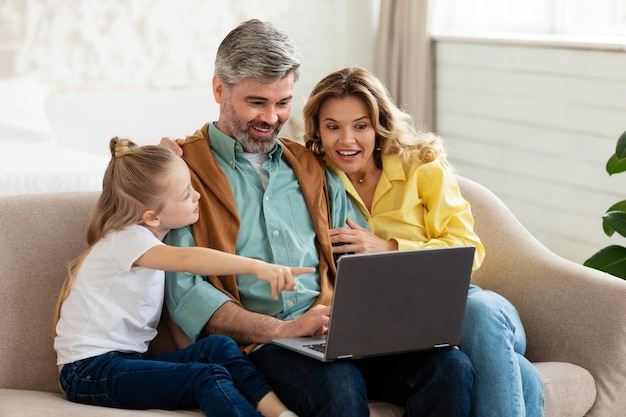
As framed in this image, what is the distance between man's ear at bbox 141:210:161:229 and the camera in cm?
211

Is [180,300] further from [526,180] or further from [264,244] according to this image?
[526,180]

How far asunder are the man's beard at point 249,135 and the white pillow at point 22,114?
202 cm

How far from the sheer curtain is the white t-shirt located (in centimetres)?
298

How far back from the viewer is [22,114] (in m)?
4.18

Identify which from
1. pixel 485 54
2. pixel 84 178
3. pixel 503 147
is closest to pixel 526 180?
pixel 503 147

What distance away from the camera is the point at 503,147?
4.55 m

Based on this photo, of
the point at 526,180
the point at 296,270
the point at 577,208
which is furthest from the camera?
the point at 526,180

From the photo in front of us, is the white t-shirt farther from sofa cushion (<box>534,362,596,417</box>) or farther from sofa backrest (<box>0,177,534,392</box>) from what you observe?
sofa cushion (<box>534,362,596,417</box>)

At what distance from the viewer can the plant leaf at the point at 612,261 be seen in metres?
2.90

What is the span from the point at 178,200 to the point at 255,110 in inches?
13.6

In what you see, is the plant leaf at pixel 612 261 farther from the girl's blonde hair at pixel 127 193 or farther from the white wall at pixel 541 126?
the girl's blonde hair at pixel 127 193

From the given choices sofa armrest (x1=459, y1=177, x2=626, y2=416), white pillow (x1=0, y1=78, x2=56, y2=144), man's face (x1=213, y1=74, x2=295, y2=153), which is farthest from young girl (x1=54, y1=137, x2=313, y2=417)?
white pillow (x1=0, y1=78, x2=56, y2=144)

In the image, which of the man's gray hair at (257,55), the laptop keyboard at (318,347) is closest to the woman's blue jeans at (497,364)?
the laptop keyboard at (318,347)

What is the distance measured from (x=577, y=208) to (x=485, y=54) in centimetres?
96
